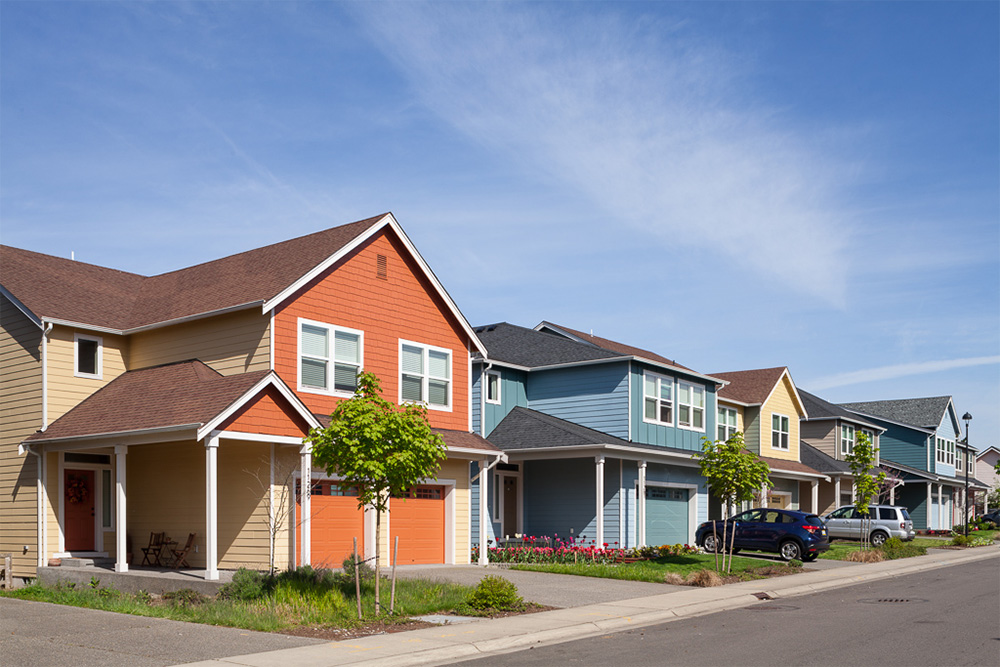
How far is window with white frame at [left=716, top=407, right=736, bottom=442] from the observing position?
39031mm

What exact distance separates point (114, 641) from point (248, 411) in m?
6.30

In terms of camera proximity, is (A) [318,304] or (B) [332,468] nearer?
(B) [332,468]

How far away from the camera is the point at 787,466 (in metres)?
42.1

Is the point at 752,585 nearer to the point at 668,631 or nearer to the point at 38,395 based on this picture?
the point at 668,631

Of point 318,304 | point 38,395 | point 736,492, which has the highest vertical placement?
point 318,304

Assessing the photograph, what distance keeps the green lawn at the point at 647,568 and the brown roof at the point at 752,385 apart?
1380 centimetres

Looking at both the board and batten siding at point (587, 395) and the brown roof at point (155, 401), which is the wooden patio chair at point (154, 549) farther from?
the board and batten siding at point (587, 395)

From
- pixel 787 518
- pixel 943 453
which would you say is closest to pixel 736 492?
pixel 787 518

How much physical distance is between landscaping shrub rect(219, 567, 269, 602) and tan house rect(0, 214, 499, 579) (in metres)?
1.60

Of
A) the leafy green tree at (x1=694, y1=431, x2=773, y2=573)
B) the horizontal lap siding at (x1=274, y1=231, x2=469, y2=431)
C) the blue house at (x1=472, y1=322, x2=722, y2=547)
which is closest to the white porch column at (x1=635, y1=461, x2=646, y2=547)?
the blue house at (x1=472, y1=322, x2=722, y2=547)

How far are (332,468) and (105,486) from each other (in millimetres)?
10254

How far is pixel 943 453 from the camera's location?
6334 centimetres

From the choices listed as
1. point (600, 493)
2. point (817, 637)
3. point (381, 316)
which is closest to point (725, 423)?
point (600, 493)

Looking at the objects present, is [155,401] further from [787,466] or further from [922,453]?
[922,453]
